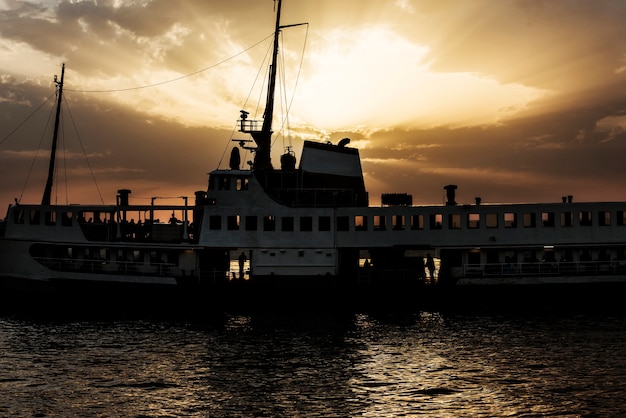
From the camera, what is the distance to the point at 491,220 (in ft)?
139

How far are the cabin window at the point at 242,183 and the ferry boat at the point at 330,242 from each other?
0.25ft

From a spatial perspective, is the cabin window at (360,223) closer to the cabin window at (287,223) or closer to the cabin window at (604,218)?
the cabin window at (287,223)

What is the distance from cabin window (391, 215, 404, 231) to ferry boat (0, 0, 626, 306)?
0.11 metres

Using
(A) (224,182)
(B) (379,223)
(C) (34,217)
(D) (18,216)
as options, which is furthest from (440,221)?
(D) (18,216)

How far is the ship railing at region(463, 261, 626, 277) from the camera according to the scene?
4212cm

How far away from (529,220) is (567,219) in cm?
289

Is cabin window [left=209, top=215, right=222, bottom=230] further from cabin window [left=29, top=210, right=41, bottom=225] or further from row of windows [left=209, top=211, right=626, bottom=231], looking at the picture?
cabin window [left=29, top=210, right=41, bottom=225]

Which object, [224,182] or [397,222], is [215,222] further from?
[397,222]

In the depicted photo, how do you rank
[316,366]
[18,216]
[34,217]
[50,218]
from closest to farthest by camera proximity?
[316,366]
[50,218]
[34,217]
[18,216]

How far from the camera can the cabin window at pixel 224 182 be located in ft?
143

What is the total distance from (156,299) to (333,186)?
16436mm

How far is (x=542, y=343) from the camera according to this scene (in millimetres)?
30234

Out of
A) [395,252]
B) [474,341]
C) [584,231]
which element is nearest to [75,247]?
[395,252]

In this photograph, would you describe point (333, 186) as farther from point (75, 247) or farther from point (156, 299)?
point (75, 247)
